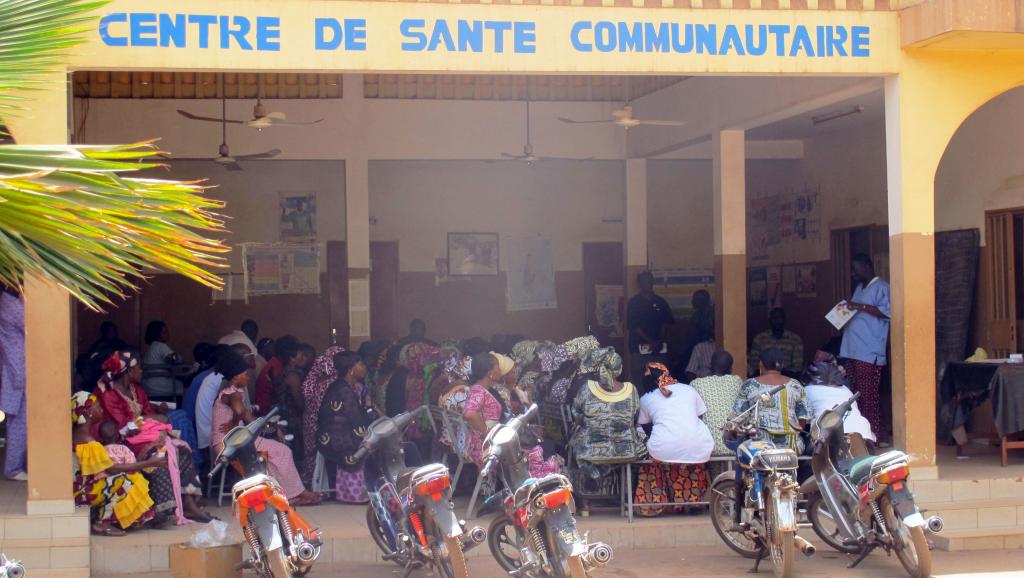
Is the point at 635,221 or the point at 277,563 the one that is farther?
the point at 635,221

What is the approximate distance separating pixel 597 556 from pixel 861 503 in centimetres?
200

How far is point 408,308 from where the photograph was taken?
15117 millimetres

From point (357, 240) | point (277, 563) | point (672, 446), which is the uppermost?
point (357, 240)

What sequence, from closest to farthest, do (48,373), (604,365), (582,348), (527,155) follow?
(48,373)
(604,365)
(582,348)
(527,155)

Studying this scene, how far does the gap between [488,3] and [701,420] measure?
329 cm

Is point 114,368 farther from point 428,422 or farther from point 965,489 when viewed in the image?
point 965,489

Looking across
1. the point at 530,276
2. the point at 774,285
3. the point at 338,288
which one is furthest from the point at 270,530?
the point at 774,285

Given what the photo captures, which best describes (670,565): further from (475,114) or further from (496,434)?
(475,114)

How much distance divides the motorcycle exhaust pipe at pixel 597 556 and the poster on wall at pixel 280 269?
875cm

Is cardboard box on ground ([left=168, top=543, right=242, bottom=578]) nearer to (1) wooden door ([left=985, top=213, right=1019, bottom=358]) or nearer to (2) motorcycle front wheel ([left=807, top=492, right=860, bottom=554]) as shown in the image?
(2) motorcycle front wheel ([left=807, top=492, right=860, bottom=554])

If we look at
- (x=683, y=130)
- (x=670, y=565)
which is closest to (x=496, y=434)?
(x=670, y=565)

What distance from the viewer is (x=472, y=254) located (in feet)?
50.4

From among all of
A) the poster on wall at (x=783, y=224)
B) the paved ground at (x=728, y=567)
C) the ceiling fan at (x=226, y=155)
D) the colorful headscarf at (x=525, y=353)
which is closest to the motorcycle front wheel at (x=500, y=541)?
the paved ground at (x=728, y=567)

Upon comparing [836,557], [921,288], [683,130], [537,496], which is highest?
[683,130]
